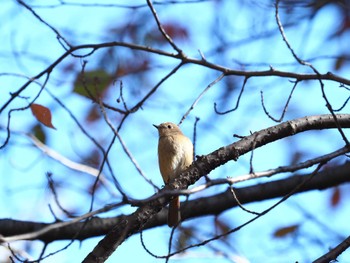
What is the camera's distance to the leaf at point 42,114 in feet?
12.5

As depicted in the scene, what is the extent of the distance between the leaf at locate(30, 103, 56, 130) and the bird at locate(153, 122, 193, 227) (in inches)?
74.1

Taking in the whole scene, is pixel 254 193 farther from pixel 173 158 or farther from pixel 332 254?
pixel 332 254

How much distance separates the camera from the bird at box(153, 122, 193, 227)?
5.45 metres

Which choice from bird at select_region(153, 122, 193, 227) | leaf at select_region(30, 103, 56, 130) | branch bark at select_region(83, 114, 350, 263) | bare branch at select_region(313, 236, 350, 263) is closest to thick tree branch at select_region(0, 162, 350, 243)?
bird at select_region(153, 122, 193, 227)

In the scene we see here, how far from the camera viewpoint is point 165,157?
561cm

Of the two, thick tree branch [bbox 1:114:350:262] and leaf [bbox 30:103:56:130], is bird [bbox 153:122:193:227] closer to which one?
leaf [bbox 30:103:56:130]

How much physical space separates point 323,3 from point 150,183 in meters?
2.80

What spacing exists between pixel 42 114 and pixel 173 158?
1941 millimetres

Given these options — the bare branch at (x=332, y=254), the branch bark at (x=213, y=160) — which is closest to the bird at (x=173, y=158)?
the branch bark at (x=213, y=160)

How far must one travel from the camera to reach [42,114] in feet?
12.6

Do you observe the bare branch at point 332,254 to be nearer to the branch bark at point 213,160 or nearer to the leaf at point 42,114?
the branch bark at point 213,160

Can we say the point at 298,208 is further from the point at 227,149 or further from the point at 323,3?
the point at 227,149

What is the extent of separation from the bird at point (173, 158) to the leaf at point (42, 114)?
6.18 ft

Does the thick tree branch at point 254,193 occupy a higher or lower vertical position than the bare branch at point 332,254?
higher
